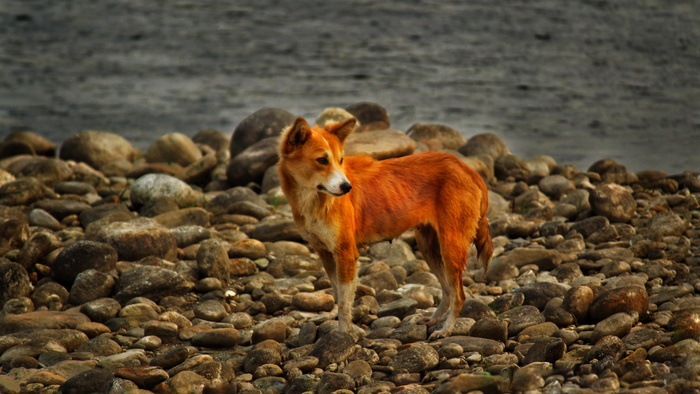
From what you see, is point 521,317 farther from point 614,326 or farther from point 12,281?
point 12,281

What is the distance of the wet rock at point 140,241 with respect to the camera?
30.2 feet

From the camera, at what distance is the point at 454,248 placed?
22.5ft

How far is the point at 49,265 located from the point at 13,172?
18.9 ft

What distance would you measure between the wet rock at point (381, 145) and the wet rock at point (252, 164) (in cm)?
157

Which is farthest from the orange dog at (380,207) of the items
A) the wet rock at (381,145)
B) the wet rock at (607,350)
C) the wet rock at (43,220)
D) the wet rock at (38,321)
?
the wet rock at (43,220)

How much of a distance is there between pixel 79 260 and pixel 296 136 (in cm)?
366

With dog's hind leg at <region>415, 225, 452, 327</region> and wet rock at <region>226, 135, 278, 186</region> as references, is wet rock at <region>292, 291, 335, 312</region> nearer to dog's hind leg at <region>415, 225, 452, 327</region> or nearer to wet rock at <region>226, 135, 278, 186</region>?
dog's hind leg at <region>415, 225, 452, 327</region>

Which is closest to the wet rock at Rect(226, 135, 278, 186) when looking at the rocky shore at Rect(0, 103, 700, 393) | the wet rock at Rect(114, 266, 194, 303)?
the rocky shore at Rect(0, 103, 700, 393)

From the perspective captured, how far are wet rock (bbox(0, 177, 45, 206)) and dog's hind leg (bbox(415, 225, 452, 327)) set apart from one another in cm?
721

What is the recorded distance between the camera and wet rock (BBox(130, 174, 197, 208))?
38.5ft

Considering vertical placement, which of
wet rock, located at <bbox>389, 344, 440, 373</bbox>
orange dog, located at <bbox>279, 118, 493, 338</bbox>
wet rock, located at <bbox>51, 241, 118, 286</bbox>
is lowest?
wet rock, located at <bbox>51, 241, 118, 286</bbox>

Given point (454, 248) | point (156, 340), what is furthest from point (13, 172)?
point (454, 248)

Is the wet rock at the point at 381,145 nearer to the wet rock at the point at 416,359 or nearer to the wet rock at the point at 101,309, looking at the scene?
the wet rock at the point at 101,309

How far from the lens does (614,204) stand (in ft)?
34.2
